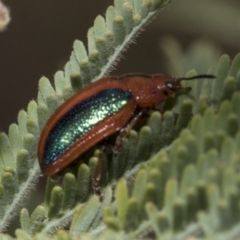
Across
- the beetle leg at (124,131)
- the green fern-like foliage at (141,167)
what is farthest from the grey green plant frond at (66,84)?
the beetle leg at (124,131)

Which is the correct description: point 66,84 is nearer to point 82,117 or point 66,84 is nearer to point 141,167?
point 82,117

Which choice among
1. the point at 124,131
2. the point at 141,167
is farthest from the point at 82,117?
the point at 141,167

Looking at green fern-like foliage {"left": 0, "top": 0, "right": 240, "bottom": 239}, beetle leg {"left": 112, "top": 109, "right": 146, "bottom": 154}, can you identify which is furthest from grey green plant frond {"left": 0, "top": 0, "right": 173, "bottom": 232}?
beetle leg {"left": 112, "top": 109, "right": 146, "bottom": 154}

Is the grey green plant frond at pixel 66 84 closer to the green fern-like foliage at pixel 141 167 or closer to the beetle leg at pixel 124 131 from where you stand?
the green fern-like foliage at pixel 141 167

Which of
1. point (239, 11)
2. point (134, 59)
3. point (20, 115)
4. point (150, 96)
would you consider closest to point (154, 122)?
point (150, 96)

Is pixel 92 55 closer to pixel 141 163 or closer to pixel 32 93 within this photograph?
pixel 141 163

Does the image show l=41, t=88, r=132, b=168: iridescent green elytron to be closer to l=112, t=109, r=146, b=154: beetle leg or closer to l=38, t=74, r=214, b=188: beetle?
l=38, t=74, r=214, b=188: beetle
